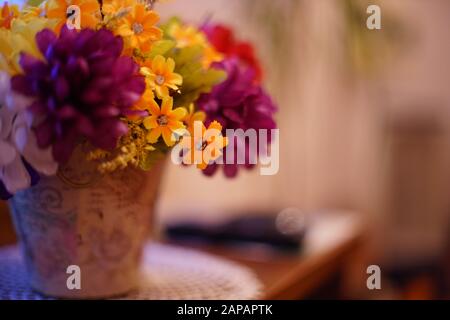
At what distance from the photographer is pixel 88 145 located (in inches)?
20.8

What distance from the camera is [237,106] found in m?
0.59

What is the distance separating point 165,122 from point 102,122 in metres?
0.08

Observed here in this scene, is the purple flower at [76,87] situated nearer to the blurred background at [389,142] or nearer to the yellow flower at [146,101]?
the yellow flower at [146,101]

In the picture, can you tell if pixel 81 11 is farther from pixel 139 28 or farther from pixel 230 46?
pixel 230 46

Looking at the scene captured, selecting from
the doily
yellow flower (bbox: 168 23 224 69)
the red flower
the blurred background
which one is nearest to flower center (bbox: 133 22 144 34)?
yellow flower (bbox: 168 23 224 69)

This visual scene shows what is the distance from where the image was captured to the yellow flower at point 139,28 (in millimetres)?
496

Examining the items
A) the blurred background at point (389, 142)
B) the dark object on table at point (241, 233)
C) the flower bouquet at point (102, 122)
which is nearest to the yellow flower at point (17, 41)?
the flower bouquet at point (102, 122)

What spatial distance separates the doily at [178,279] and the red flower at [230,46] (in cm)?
31

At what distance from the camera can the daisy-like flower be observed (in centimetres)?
51

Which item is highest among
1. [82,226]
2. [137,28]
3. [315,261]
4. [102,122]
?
[137,28]

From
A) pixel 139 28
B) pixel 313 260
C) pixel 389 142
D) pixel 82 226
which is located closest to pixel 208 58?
pixel 139 28

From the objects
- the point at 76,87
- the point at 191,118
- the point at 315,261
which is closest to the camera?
the point at 76,87
